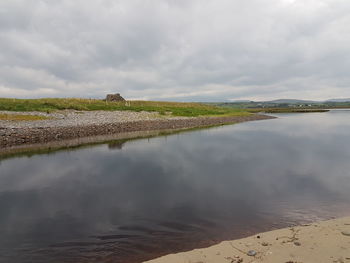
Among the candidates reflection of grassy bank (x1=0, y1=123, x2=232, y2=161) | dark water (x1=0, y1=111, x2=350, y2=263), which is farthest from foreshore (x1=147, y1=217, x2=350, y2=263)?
reflection of grassy bank (x1=0, y1=123, x2=232, y2=161)

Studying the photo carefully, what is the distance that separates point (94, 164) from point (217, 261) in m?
14.2

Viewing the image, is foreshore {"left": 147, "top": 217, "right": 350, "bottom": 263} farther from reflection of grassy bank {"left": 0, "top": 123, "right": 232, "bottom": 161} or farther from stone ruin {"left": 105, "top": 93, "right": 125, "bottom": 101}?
stone ruin {"left": 105, "top": 93, "right": 125, "bottom": 101}

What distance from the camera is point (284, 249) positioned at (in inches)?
245

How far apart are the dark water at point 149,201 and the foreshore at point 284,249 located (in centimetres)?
68

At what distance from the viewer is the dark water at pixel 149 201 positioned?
7406mm

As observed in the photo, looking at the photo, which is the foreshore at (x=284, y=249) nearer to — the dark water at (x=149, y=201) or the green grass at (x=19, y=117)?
the dark water at (x=149, y=201)

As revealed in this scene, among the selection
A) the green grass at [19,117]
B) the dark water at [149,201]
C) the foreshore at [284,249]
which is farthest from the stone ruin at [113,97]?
the foreshore at [284,249]

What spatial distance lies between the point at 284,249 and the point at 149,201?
6.16 metres

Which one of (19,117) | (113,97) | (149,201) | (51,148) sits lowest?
(149,201)

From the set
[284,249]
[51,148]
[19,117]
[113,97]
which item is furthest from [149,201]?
[113,97]

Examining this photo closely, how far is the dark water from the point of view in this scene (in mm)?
7406

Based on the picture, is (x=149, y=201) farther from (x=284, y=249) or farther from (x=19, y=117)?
(x=19, y=117)

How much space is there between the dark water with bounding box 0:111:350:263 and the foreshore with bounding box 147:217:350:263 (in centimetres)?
68

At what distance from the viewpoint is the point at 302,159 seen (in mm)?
19297
